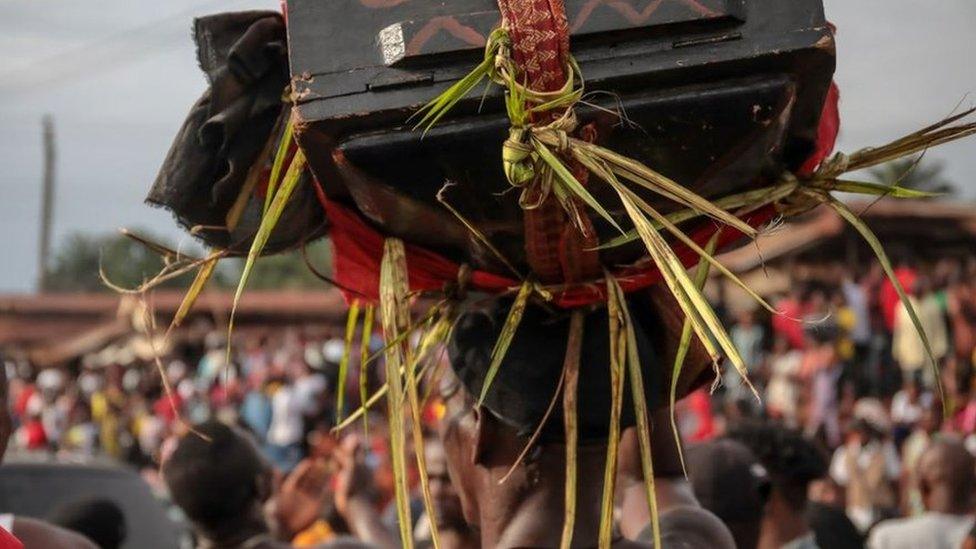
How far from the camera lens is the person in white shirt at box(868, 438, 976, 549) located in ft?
20.7

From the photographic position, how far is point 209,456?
5.14m

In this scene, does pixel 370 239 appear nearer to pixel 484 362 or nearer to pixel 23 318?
pixel 484 362

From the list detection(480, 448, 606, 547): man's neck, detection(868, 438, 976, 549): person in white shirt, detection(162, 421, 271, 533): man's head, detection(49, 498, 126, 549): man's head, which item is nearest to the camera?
detection(480, 448, 606, 547): man's neck

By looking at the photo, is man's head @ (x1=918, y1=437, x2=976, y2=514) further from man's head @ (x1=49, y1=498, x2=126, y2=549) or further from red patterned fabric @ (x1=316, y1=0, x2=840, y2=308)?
red patterned fabric @ (x1=316, y1=0, x2=840, y2=308)

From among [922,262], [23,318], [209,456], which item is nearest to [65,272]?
[23,318]

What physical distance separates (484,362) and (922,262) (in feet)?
44.4

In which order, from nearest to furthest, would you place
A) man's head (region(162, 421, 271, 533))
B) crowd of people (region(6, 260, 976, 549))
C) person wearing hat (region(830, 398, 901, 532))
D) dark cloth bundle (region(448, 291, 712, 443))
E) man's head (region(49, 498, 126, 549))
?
dark cloth bundle (region(448, 291, 712, 443))
crowd of people (region(6, 260, 976, 549))
man's head (region(162, 421, 271, 533))
man's head (region(49, 498, 126, 549))
person wearing hat (region(830, 398, 901, 532))

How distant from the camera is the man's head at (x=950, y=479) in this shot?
6402 millimetres

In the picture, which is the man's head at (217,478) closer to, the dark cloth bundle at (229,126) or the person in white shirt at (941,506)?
the dark cloth bundle at (229,126)

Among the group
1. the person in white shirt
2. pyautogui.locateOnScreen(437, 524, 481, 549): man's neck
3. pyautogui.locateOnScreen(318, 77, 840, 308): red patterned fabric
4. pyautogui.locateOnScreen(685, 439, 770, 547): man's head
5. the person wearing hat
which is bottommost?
the person wearing hat

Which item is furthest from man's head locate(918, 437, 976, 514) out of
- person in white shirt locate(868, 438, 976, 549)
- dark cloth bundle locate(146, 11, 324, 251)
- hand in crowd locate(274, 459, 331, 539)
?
dark cloth bundle locate(146, 11, 324, 251)

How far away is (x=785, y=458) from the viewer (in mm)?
5562

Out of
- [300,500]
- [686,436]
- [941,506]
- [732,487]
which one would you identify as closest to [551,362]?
[732,487]

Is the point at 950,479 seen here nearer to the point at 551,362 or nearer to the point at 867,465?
the point at 551,362
